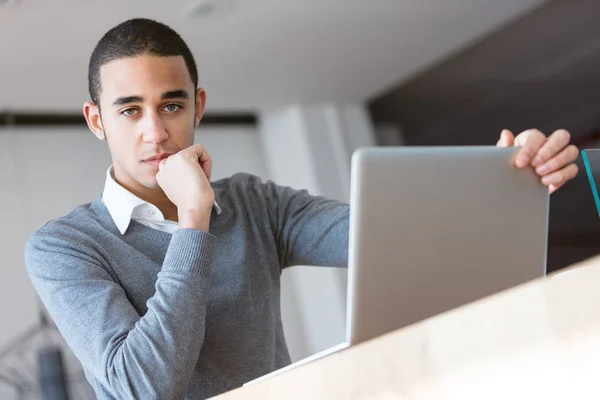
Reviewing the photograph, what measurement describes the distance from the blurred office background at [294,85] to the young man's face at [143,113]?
6.00ft

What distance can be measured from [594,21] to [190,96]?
4.73m

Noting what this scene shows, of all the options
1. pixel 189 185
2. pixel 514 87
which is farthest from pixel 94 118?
pixel 514 87

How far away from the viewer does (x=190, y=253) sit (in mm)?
1308

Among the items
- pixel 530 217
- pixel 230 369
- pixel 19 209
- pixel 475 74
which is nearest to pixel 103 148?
pixel 19 209

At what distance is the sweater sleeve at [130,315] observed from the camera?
1.22m

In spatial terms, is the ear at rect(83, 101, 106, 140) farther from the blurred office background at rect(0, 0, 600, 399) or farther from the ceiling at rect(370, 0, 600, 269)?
the ceiling at rect(370, 0, 600, 269)

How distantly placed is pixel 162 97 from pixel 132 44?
11 cm

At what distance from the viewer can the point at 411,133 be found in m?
6.82

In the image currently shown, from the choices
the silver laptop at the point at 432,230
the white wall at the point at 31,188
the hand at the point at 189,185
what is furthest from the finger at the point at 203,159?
the white wall at the point at 31,188

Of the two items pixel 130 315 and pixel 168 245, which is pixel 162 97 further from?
pixel 130 315

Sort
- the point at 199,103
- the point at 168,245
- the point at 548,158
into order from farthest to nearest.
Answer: the point at 199,103
the point at 168,245
the point at 548,158

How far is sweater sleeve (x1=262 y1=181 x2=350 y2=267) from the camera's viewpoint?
5.33 feet

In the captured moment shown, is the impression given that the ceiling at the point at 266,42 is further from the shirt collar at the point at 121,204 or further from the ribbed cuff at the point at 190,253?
the ribbed cuff at the point at 190,253

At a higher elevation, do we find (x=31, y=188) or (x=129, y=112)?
(x=129, y=112)
